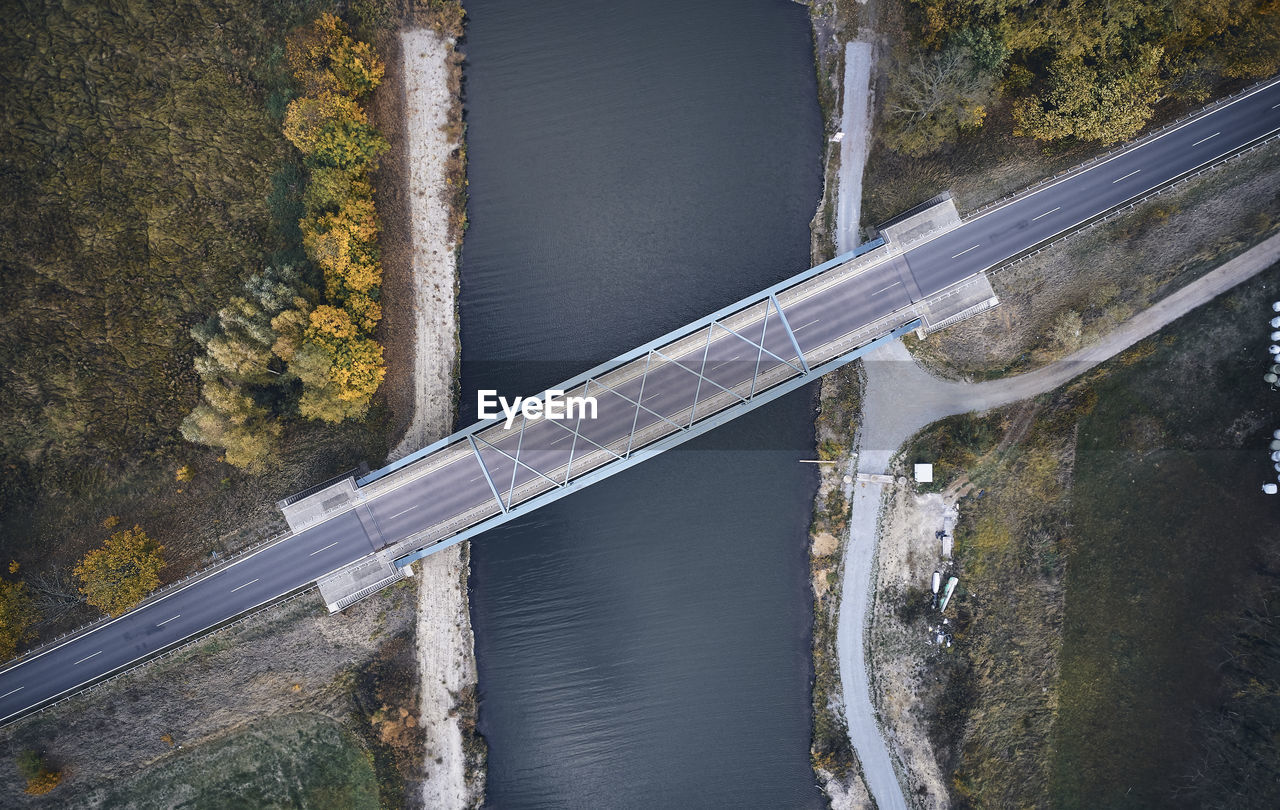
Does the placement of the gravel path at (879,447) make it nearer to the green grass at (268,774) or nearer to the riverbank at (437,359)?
the riverbank at (437,359)

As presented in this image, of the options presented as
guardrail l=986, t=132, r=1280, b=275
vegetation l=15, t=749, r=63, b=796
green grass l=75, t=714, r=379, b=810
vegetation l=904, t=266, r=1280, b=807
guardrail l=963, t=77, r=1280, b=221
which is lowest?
vegetation l=904, t=266, r=1280, b=807

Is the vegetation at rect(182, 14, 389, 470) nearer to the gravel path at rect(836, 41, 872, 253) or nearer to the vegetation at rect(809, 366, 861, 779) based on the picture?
the vegetation at rect(809, 366, 861, 779)

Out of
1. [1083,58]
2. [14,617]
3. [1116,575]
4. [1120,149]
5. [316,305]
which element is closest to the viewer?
[1083,58]

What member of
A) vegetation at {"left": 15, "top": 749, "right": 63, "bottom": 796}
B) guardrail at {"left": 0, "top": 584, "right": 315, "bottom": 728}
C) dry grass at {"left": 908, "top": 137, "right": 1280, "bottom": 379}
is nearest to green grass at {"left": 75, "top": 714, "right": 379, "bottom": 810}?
vegetation at {"left": 15, "top": 749, "right": 63, "bottom": 796}

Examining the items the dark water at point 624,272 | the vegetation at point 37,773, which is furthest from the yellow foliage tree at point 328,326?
the vegetation at point 37,773

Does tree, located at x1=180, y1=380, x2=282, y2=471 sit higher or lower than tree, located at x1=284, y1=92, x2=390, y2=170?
lower

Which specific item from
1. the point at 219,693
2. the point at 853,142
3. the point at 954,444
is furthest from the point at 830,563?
the point at 219,693

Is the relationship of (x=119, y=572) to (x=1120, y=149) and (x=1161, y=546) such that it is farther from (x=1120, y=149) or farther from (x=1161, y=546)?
(x=1120, y=149)
